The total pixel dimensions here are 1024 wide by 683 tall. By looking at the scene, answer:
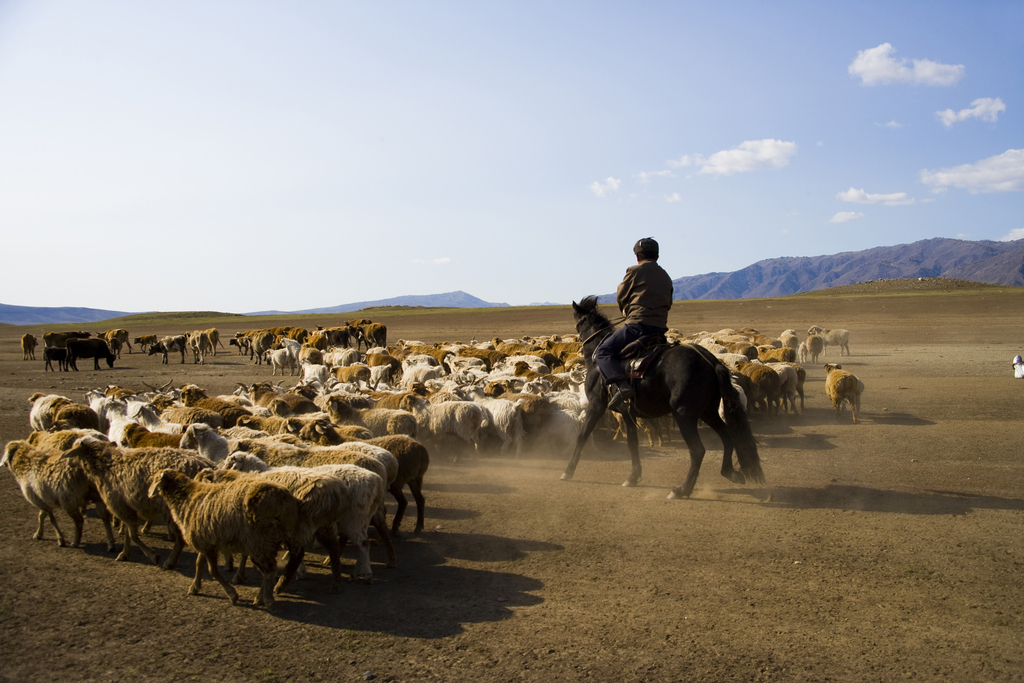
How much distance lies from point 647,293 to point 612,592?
422cm

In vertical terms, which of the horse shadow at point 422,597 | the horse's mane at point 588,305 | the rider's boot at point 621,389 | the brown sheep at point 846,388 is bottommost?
the horse shadow at point 422,597

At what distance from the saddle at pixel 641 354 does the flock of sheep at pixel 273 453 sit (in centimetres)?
257

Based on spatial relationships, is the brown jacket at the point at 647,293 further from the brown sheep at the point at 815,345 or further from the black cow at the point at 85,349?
the black cow at the point at 85,349

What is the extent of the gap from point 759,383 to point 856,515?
6.36 m

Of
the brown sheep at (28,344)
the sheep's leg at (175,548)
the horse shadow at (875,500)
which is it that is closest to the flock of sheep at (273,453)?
the sheep's leg at (175,548)

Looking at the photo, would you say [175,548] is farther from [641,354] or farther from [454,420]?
[641,354]

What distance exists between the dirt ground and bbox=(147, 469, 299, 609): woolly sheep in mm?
396

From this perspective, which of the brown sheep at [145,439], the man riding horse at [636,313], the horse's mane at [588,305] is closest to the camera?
the brown sheep at [145,439]

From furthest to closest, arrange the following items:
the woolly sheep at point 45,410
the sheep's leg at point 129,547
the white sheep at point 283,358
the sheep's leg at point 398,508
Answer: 1. the white sheep at point 283,358
2. the woolly sheep at point 45,410
3. the sheep's leg at point 398,508
4. the sheep's leg at point 129,547

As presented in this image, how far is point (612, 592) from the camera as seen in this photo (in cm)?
526

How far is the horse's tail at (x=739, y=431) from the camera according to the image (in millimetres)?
7812

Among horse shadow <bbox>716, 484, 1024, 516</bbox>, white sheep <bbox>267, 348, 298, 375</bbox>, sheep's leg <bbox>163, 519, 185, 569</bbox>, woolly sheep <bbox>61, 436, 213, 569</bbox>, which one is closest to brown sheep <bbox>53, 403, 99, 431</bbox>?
woolly sheep <bbox>61, 436, 213, 569</bbox>

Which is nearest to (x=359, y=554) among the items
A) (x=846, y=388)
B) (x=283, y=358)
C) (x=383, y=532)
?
(x=383, y=532)

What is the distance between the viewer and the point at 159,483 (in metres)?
5.35
